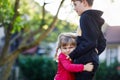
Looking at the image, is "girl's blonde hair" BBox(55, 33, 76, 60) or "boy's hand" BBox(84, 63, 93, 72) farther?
"girl's blonde hair" BBox(55, 33, 76, 60)

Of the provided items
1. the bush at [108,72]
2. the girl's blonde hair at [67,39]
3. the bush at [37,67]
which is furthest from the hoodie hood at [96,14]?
the bush at [37,67]

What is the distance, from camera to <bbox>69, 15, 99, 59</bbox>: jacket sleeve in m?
6.52

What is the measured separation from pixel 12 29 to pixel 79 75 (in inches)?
354

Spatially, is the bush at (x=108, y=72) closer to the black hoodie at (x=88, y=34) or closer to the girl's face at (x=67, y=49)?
the girl's face at (x=67, y=49)

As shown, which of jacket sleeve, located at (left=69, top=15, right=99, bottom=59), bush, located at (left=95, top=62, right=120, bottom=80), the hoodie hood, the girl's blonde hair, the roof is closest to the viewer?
jacket sleeve, located at (left=69, top=15, right=99, bottom=59)

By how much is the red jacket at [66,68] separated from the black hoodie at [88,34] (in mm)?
112

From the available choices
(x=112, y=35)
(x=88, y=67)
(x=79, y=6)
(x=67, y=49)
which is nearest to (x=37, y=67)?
(x=112, y=35)

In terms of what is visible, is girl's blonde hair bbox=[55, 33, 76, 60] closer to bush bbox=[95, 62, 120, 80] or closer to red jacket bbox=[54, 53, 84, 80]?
red jacket bbox=[54, 53, 84, 80]

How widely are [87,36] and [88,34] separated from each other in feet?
0.09

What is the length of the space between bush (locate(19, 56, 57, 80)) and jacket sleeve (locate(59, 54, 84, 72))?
29.6 meters

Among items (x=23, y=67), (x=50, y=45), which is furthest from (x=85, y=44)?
(x=50, y=45)

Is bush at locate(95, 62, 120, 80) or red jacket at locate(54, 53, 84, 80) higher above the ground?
red jacket at locate(54, 53, 84, 80)

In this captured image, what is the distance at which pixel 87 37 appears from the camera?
654cm

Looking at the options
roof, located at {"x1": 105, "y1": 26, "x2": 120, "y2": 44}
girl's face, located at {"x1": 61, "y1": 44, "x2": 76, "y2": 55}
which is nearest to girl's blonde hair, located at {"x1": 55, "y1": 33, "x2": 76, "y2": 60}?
girl's face, located at {"x1": 61, "y1": 44, "x2": 76, "y2": 55}
